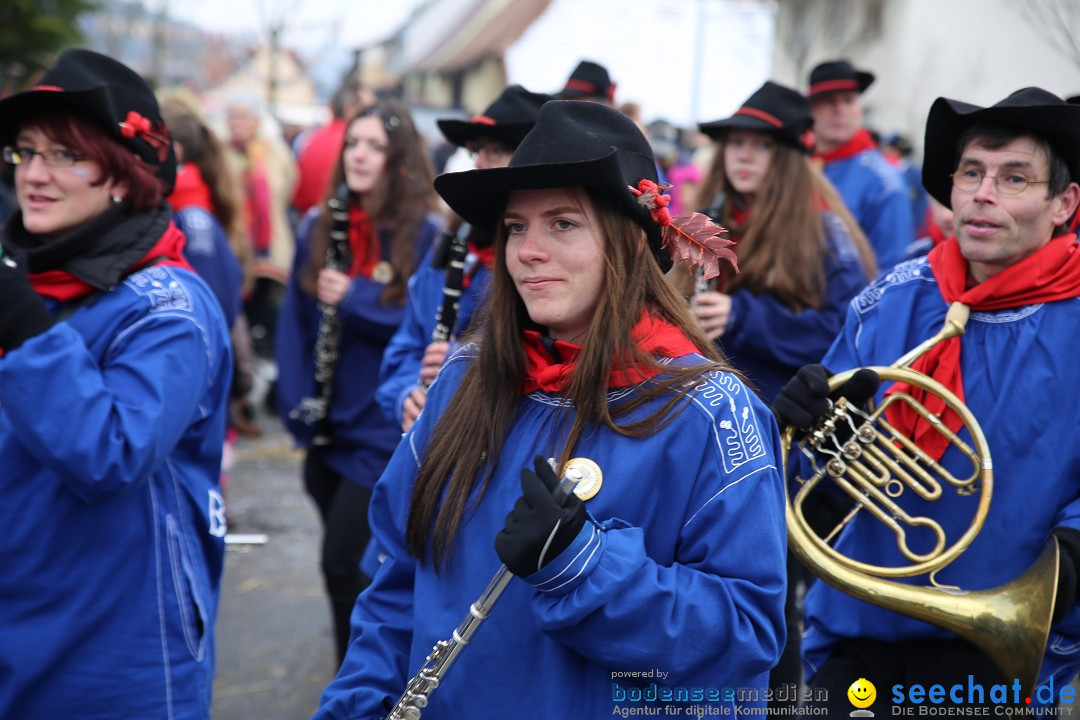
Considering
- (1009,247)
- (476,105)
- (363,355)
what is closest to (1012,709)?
(1009,247)

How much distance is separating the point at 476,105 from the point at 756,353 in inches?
1195

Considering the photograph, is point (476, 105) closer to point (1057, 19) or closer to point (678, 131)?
point (678, 131)

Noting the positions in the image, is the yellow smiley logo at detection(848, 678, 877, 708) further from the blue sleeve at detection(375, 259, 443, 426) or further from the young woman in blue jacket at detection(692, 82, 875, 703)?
the blue sleeve at detection(375, 259, 443, 426)

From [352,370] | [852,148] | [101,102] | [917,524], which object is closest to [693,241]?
[917,524]

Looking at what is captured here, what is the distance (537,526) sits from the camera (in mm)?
2076

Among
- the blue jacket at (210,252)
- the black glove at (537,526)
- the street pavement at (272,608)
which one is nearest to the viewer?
the black glove at (537,526)

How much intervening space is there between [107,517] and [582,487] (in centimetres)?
150

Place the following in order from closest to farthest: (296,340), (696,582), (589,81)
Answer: (696,582), (296,340), (589,81)

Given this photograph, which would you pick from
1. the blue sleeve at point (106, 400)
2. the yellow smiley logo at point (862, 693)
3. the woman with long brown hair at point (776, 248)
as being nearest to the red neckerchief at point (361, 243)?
the woman with long brown hair at point (776, 248)

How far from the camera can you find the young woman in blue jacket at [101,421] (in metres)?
2.85

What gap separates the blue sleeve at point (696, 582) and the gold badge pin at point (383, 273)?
2.94 m

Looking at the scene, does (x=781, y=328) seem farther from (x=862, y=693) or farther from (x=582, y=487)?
(x=582, y=487)

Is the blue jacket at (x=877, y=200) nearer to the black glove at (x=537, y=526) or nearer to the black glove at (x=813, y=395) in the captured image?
the black glove at (x=813, y=395)

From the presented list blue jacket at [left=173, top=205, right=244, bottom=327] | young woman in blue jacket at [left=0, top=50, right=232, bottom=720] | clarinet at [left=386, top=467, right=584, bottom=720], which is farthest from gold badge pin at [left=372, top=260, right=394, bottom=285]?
clarinet at [left=386, top=467, right=584, bottom=720]
